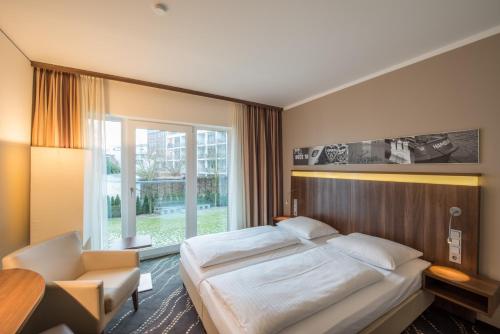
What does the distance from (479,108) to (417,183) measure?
0.85 metres

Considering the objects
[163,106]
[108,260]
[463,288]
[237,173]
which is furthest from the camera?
[237,173]

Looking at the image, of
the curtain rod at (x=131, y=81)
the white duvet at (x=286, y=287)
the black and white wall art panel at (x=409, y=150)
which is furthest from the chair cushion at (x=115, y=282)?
the black and white wall art panel at (x=409, y=150)

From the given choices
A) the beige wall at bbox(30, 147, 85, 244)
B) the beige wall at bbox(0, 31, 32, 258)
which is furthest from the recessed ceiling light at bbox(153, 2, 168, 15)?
the beige wall at bbox(30, 147, 85, 244)

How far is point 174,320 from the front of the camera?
79.8 inches

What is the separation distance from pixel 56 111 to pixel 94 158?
670 millimetres

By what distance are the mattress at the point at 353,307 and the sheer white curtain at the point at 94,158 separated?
1890 millimetres

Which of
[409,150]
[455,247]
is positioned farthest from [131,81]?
[455,247]

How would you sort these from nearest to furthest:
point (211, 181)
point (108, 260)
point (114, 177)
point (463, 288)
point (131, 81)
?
point (463, 288) → point (108, 260) → point (131, 81) → point (114, 177) → point (211, 181)

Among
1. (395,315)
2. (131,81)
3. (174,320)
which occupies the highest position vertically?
(131,81)

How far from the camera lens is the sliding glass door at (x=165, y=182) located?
3184 millimetres

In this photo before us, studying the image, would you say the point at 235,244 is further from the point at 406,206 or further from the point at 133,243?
the point at 406,206

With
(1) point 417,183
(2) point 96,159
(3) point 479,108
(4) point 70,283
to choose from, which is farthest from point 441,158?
(2) point 96,159

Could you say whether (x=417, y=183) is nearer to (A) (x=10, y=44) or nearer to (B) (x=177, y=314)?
(B) (x=177, y=314)

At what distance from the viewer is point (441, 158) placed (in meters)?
2.17
